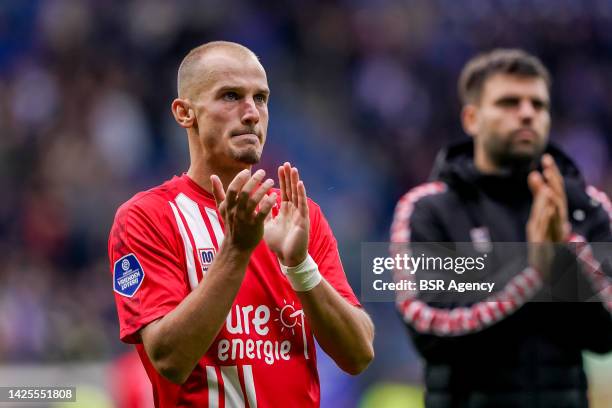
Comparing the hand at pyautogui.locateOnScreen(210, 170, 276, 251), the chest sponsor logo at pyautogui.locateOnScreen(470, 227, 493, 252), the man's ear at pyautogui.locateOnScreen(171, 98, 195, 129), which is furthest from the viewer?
the chest sponsor logo at pyautogui.locateOnScreen(470, 227, 493, 252)

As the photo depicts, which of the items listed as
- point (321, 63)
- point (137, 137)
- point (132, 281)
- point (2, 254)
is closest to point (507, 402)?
point (132, 281)

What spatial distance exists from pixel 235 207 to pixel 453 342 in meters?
1.41

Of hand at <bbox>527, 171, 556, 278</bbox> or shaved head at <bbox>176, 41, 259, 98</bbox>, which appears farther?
hand at <bbox>527, 171, 556, 278</bbox>

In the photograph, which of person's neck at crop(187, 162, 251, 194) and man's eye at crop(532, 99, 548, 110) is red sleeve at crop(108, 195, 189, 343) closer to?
person's neck at crop(187, 162, 251, 194)

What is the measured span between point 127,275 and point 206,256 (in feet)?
0.83

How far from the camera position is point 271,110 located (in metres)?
11.5

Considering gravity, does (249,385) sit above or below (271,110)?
below

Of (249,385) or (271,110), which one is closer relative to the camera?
(249,385)

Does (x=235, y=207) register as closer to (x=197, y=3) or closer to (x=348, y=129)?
(x=348, y=129)

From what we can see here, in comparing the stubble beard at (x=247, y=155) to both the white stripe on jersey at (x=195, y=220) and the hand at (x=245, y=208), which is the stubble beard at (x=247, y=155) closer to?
the white stripe on jersey at (x=195, y=220)

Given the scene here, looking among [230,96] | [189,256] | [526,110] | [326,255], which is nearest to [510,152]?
[526,110]

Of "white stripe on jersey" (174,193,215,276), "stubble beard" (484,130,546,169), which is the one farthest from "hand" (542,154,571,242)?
"white stripe on jersey" (174,193,215,276)

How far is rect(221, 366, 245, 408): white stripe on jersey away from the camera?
3.32m

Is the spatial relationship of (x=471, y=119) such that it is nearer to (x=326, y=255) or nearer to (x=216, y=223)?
(x=326, y=255)
